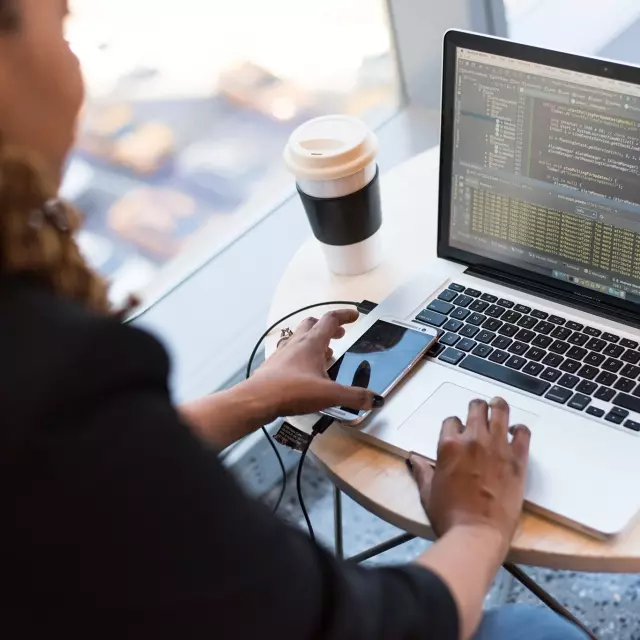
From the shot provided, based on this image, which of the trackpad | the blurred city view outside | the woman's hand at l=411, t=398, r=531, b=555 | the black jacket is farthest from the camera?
the blurred city view outside

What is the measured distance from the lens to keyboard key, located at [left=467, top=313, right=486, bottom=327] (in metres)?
1.07

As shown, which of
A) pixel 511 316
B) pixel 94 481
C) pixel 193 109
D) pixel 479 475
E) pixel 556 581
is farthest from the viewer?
pixel 193 109

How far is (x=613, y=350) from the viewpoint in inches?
39.3

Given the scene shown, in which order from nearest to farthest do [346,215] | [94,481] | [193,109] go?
1. [94,481]
2. [346,215]
3. [193,109]

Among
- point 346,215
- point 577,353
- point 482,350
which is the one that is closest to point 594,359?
point 577,353

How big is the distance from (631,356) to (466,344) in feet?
0.59

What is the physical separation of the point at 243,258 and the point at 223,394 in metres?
0.86

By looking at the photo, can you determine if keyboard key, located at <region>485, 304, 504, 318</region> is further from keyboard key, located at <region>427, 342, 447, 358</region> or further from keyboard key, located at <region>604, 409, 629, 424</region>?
keyboard key, located at <region>604, 409, 629, 424</region>

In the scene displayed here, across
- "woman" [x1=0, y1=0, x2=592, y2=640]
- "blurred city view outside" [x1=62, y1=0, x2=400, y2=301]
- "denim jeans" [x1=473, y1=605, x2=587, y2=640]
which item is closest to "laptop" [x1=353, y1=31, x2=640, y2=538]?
"denim jeans" [x1=473, y1=605, x2=587, y2=640]

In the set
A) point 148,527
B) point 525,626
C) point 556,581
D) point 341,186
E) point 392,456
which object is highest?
point 148,527

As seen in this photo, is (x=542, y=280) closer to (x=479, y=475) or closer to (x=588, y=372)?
(x=588, y=372)

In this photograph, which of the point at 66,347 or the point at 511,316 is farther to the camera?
the point at 511,316

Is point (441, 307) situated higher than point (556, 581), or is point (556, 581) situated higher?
point (441, 307)

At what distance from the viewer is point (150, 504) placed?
0.55 m
